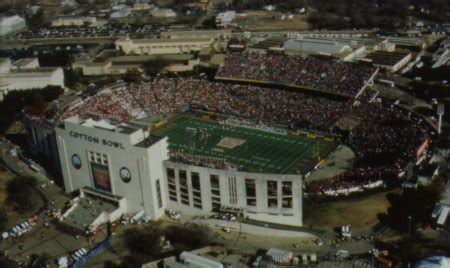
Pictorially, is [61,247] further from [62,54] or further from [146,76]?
[62,54]

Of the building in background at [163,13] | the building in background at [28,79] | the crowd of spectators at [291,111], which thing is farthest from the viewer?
the building in background at [163,13]

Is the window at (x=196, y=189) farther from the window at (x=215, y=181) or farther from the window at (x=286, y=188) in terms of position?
the window at (x=286, y=188)

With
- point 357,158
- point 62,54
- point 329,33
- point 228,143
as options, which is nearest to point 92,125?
point 228,143

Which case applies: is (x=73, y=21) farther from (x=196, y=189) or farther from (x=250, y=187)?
(x=250, y=187)

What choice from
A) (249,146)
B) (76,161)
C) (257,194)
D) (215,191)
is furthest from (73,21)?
(257,194)

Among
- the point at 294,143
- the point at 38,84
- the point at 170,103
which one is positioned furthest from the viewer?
the point at 38,84

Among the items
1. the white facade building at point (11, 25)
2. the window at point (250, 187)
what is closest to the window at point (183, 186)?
the window at point (250, 187)

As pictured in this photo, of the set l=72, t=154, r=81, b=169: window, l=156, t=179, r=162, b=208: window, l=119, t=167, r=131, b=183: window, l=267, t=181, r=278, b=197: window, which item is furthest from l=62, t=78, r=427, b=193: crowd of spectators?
l=72, t=154, r=81, b=169: window

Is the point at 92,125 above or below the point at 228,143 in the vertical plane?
above
